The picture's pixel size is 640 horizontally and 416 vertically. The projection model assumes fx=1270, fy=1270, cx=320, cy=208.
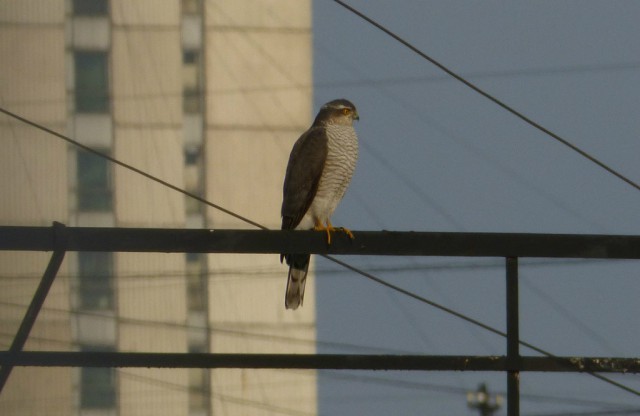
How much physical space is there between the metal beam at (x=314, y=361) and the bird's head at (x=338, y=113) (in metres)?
2.90

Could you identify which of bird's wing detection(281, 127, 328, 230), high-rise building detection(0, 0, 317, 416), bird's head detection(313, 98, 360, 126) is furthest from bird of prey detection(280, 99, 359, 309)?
high-rise building detection(0, 0, 317, 416)

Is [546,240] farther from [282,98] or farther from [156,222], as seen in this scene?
[282,98]

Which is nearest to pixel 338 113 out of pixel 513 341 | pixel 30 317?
pixel 513 341

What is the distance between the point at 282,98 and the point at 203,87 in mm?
1017

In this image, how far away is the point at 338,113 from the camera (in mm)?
6074

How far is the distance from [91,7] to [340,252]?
8408mm

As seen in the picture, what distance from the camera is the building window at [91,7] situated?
10.9m

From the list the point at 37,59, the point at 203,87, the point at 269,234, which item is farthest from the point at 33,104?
the point at 269,234

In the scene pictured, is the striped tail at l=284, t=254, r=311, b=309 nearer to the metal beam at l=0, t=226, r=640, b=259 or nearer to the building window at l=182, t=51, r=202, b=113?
the metal beam at l=0, t=226, r=640, b=259

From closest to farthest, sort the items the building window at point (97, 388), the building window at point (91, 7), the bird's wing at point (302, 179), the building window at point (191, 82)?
the building window at point (97, 388)
the bird's wing at point (302, 179)
the building window at point (91, 7)
the building window at point (191, 82)

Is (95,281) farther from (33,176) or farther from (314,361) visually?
(314,361)

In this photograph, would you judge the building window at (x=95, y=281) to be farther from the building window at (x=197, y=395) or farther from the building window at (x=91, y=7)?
the building window at (x=91, y=7)

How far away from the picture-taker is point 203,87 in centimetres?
1335

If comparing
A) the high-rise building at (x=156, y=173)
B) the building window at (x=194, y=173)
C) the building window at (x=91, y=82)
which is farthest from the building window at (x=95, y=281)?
the building window at (x=194, y=173)
